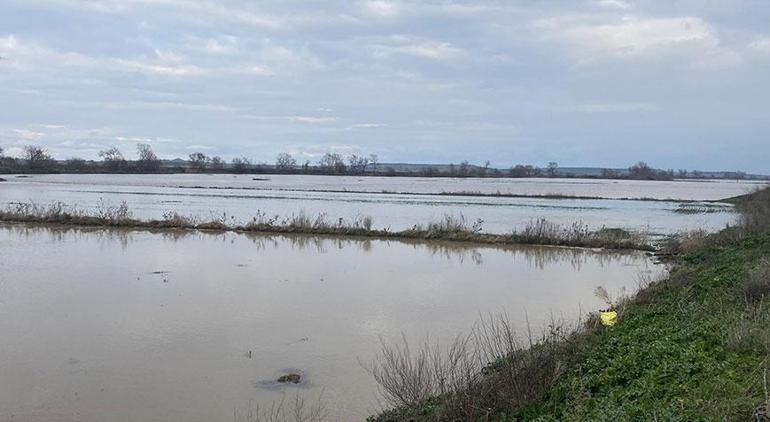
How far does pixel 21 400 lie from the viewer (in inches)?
283

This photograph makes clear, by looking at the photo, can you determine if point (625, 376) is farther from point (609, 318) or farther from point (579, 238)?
point (579, 238)

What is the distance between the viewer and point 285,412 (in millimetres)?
7016

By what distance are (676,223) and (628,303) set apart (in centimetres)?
2449

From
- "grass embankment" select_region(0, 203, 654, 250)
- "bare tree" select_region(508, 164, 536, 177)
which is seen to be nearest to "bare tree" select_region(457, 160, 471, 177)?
"bare tree" select_region(508, 164, 536, 177)

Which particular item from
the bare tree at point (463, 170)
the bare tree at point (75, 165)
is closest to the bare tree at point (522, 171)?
the bare tree at point (463, 170)

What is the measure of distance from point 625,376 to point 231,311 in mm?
7576

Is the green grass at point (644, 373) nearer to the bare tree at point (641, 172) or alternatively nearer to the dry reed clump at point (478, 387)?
the dry reed clump at point (478, 387)

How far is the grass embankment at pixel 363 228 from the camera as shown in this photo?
2377 centimetres

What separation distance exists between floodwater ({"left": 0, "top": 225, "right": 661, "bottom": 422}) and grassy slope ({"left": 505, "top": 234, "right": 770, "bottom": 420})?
8.02ft

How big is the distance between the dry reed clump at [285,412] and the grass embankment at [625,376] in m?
0.77

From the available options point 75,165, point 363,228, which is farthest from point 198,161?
point 363,228

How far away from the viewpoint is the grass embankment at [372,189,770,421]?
5027 mm

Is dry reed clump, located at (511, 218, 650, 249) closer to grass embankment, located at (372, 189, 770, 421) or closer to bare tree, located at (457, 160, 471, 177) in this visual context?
grass embankment, located at (372, 189, 770, 421)

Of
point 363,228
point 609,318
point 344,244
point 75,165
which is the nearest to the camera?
point 609,318
